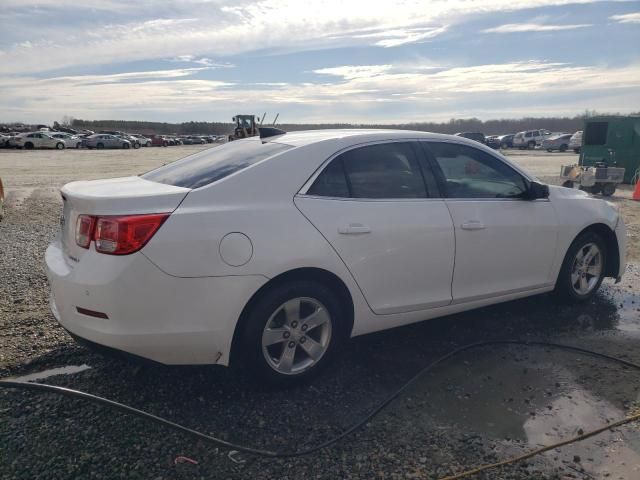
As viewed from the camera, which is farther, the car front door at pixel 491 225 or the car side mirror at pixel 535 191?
the car side mirror at pixel 535 191

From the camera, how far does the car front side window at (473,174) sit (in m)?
4.16

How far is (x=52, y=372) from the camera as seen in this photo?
3.73m

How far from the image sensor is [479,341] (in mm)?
4336

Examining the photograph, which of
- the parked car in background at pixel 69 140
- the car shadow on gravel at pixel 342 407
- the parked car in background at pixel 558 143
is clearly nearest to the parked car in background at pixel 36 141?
the parked car in background at pixel 69 140

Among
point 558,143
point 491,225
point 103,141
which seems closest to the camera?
point 491,225

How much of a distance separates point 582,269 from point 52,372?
4571mm

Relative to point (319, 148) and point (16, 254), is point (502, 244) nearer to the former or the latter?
point (319, 148)

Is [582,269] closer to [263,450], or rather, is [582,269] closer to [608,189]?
[263,450]

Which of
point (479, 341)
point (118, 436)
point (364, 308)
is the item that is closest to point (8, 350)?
point (118, 436)

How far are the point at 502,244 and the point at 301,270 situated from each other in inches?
72.2

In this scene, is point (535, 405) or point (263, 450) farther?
point (535, 405)

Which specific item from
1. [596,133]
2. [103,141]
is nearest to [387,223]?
[596,133]

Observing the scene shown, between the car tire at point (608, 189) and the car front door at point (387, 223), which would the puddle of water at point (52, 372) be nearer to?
the car front door at point (387, 223)

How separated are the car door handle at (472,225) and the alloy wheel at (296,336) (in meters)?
1.30
